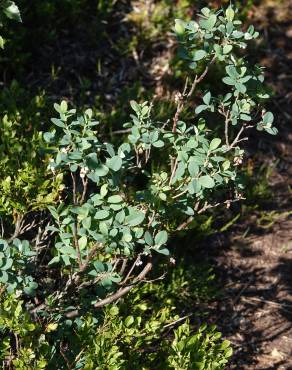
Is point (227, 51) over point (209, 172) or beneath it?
over

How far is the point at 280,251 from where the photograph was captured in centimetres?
427

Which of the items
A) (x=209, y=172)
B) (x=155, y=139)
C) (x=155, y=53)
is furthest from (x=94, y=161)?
(x=155, y=53)

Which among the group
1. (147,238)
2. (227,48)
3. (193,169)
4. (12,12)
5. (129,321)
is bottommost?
(129,321)

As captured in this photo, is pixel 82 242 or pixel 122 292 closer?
pixel 82 242

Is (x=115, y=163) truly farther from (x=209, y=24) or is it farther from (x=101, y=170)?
(x=209, y=24)

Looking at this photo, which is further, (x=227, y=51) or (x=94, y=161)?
(x=227, y=51)

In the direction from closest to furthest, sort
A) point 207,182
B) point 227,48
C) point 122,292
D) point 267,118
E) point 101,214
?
point 101,214
point 207,182
point 227,48
point 267,118
point 122,292

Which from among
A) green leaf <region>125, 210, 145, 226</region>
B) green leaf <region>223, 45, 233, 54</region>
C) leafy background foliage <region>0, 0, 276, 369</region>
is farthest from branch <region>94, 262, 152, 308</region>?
green leaf <region>223, 45, 233, 54</region>

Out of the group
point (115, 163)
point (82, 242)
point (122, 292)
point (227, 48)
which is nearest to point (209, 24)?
point (227, 48)

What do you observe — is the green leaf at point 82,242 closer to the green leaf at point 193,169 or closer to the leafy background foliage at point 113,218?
the leafy background foliage at point 113,218

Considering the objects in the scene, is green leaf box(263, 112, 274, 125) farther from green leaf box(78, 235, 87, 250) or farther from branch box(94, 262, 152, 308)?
green leaf box(78, 235, 87, 250)

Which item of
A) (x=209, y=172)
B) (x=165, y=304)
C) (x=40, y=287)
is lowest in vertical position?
(x=165, y=304)

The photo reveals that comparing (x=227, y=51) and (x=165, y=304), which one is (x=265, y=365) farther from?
(x=227, y=51)

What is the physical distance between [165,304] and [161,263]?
276 millimetres
